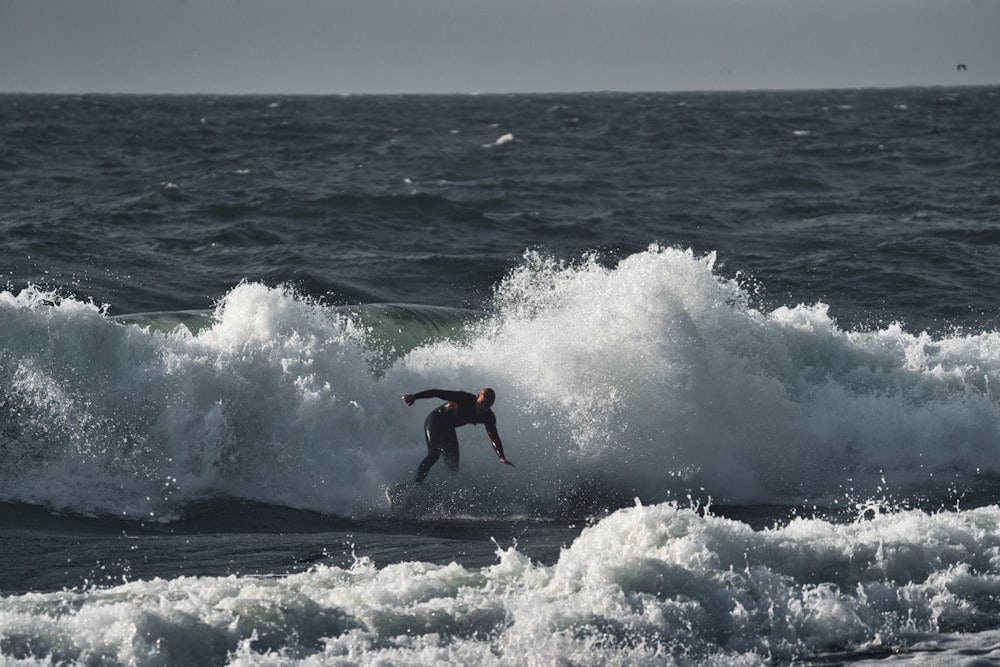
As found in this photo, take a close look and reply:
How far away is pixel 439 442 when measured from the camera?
37.9 ft

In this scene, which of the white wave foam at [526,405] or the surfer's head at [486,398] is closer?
the surfer's head at [486,398]

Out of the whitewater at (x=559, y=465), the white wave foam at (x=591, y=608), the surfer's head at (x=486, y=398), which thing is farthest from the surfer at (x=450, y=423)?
the white wave foam at (x=591, y=608)

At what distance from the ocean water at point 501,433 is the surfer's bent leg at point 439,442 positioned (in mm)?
237

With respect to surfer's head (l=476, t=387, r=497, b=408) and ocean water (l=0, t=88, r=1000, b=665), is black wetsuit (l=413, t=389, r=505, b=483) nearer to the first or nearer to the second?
surfer's head (l=476, t=387, r=497, b=408)

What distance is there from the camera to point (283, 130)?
49344 millimetres

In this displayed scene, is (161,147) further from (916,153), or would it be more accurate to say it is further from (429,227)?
(916,153)

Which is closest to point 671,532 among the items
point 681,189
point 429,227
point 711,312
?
point 711,312

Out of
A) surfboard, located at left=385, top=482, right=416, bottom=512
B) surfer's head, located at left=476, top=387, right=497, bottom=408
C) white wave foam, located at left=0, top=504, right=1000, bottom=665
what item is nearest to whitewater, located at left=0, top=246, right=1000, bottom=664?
white wave foam, located at left=0, top=504, right=1000, bottom=665

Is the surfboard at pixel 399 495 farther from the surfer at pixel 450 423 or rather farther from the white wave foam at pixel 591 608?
the white wave foam at pixel 591 608

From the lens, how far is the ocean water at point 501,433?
773 cm

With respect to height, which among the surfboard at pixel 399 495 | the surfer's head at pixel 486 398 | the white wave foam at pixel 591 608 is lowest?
the white wave foam at pixel 591 608

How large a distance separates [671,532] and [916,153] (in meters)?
33.9

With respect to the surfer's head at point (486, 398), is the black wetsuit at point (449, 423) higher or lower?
lower

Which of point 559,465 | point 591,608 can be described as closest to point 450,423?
point 559,465
